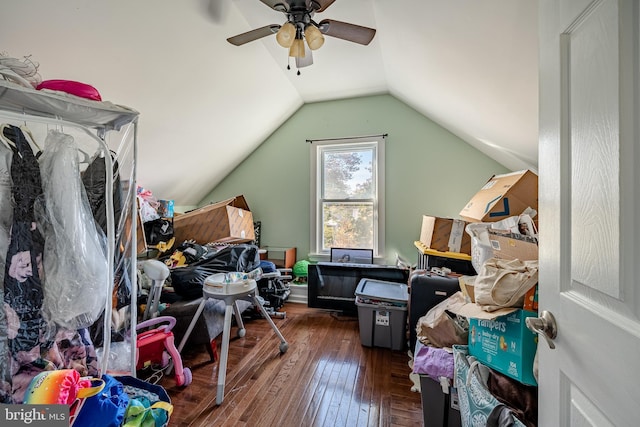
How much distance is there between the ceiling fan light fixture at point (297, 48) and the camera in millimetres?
1638

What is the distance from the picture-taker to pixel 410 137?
3020mm

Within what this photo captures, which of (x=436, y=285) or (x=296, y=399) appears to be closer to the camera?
(x=296, y=399)

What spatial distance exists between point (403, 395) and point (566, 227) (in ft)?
5.02

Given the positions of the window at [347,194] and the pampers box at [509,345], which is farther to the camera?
the window at [347,194]

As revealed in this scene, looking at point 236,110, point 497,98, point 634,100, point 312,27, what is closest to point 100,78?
point 236,110

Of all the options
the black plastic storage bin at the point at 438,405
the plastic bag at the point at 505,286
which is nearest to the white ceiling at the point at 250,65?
the plastic bag at the point at 505,286

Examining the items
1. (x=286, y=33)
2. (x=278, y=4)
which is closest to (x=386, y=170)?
(x=286, y=33)

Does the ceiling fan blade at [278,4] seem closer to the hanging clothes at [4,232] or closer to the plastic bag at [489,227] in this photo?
the hanging clothes at [4,232]

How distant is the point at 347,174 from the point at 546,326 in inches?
110

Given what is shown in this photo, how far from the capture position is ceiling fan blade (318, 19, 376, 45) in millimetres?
1514

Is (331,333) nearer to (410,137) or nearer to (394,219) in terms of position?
(394,219)

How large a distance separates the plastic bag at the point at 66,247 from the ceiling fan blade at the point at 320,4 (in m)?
1.41

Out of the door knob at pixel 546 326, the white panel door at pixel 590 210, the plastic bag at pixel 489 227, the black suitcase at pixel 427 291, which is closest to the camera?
the white panel door at pixel 590 210

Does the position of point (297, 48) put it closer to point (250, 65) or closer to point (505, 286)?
point (250, 65)
